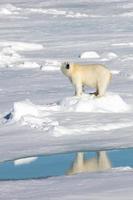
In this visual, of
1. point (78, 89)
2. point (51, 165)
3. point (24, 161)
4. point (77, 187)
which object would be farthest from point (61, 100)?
point (77, 187)

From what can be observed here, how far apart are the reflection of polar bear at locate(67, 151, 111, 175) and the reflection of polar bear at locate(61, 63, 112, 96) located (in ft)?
8.94

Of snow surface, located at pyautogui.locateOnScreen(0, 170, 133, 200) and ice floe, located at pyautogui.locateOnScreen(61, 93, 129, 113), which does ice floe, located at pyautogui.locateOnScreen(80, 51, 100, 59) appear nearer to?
ice floe, located at pyautogui.locateOnScreen(61, 93, 129, 113)

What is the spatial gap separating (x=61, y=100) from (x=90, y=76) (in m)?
0.56

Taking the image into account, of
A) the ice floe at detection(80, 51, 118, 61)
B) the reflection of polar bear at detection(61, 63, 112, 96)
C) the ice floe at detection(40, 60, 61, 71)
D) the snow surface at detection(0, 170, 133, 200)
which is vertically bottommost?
the snow surface at detection(0, 170, 133, 200)

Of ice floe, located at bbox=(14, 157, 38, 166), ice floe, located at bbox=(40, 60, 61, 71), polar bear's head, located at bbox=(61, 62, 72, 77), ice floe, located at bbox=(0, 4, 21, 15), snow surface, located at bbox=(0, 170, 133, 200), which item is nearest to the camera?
snow surface, located at bbox=(0, 170, 133, 200)

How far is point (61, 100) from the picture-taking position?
10.7 metres

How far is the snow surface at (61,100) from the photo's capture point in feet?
21.4

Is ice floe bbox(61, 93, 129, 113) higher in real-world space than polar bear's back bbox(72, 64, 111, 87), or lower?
lower

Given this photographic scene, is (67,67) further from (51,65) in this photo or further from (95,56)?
(95,56)

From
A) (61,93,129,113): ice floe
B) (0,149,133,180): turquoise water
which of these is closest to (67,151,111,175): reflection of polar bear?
(0,149,133,180): turquoise water

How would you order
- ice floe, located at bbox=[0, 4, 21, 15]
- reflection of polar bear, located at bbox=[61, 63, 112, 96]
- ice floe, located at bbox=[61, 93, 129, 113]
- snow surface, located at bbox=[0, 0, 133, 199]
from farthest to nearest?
ice floe, located at bbox=[0, 4, 21, 15] < reflection of polar bear, located at bbox=[61, 63, 112, 96] < ice floe, located at bbox=[61, 93, 129, 113] < snow surface, located at bbox=[0, 0, 133, 199]

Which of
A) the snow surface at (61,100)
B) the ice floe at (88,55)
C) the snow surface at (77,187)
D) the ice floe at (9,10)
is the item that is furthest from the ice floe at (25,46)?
the snow surface at (77,187)

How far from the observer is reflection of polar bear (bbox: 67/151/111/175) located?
718 cm

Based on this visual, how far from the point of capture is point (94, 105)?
33.8 ft
